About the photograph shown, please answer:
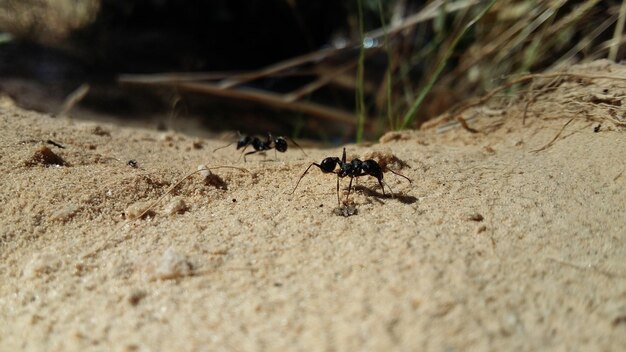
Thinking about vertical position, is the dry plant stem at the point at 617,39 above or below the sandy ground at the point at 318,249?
above

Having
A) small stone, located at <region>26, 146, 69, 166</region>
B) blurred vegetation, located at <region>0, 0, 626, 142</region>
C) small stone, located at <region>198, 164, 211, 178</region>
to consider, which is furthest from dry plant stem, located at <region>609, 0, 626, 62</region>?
small stone, located at <region>26, 146, 69, 166</region>

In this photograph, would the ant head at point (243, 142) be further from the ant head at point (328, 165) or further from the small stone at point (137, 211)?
the small stone at point (137, 211)

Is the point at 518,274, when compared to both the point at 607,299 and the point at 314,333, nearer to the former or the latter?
the point at 607,299

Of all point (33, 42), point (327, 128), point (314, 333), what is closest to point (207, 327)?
point (314, 333)

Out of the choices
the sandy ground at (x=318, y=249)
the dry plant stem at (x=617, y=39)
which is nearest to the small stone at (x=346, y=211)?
the sandy ground at (x=318, y=249)

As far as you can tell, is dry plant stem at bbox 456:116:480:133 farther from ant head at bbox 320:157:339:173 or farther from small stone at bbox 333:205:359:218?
small stone at bbox 333:205:359:218

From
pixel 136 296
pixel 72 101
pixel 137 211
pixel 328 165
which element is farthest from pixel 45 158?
pixel 72 101

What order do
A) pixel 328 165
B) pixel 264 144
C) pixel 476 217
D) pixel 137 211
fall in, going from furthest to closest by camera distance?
pixel 264 144 → pixel 328 165 → pixel 137 211 → pixel 476 217

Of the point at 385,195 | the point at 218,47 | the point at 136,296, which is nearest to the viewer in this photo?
the point at 136,296

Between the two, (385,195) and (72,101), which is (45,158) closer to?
(385,195)
